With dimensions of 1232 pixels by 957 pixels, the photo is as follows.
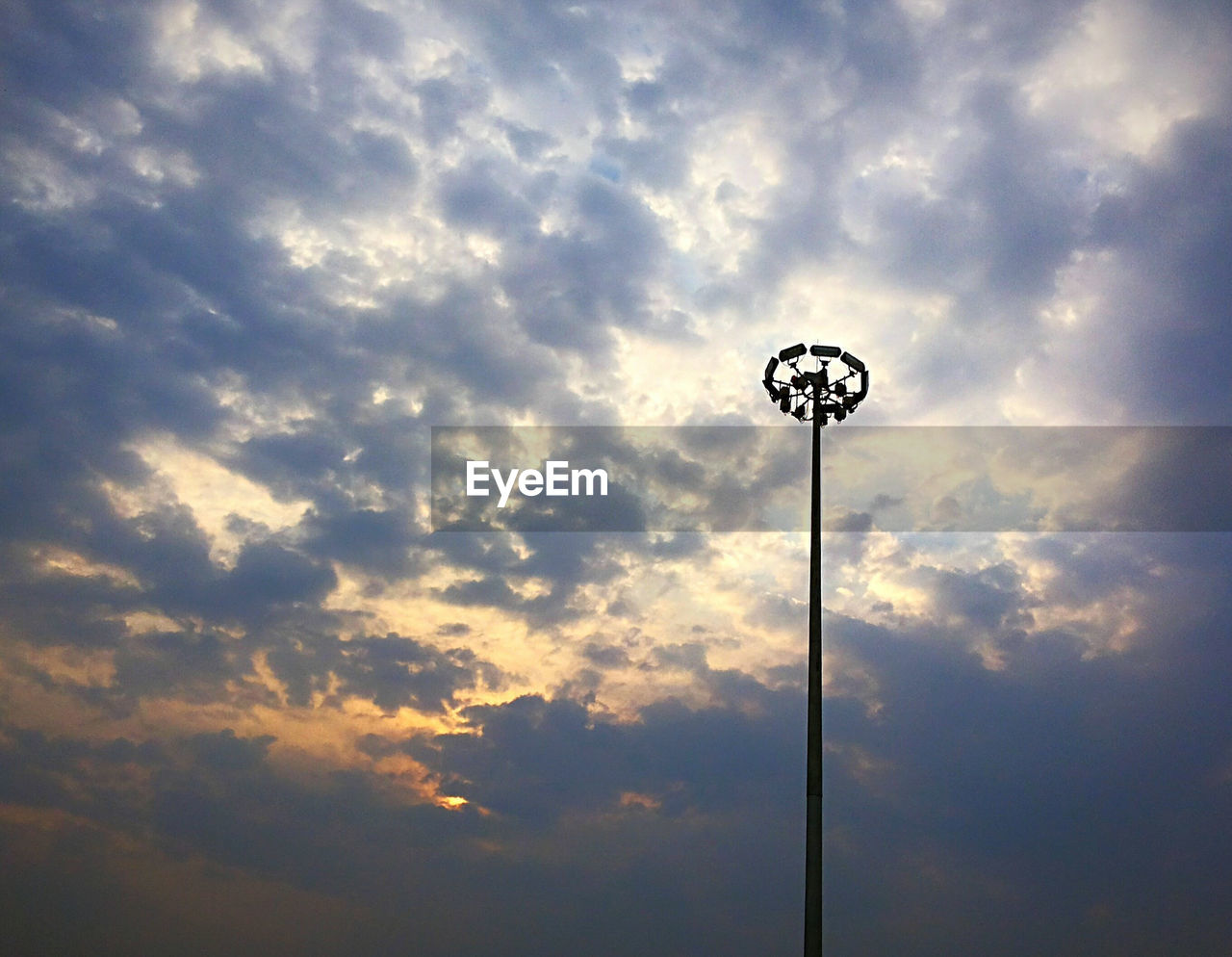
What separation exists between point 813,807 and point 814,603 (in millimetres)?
4159

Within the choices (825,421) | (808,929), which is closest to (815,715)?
(808,929)

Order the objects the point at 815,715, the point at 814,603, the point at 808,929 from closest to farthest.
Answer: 1. the point at 808,929
2. the point at 815,715
3. the point at 814,603

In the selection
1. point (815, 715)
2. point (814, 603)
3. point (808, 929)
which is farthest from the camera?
point (814, 603)

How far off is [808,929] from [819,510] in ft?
27.6

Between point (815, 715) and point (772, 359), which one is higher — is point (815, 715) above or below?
below

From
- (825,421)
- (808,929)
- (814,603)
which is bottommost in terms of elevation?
(808,929)

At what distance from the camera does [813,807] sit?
1816 cm

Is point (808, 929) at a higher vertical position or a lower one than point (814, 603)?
lower

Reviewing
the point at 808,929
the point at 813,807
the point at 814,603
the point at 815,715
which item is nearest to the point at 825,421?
the point at 814,603

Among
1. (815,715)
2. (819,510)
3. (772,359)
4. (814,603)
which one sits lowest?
(815,715)

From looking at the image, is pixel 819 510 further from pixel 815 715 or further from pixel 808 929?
pixel 808 929

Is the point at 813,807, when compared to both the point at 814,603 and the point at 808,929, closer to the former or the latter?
the point at 808,929

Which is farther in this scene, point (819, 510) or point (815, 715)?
point (819, 510)

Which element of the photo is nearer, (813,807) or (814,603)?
(813,807)
